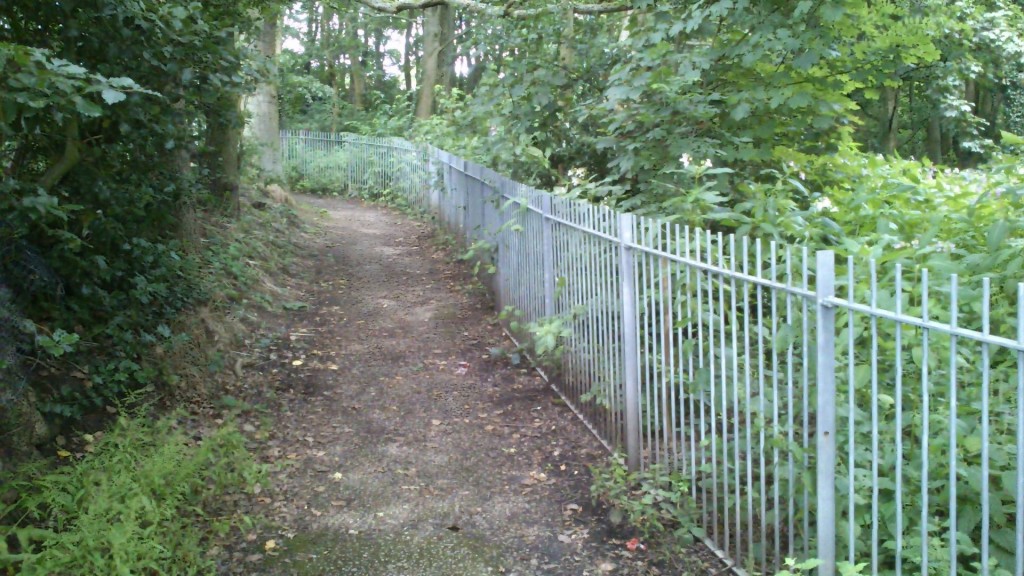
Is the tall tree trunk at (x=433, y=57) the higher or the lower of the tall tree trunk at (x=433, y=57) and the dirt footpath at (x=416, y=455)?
the higher

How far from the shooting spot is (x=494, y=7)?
1249cm

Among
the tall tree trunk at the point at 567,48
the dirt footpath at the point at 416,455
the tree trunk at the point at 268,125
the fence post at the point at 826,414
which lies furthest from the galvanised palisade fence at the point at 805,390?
the tree trunk at the point at 268,125

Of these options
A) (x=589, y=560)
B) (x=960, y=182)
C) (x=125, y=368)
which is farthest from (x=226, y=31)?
(x=960, y=182)

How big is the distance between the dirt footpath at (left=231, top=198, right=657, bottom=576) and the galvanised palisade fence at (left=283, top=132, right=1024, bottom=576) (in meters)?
0.55

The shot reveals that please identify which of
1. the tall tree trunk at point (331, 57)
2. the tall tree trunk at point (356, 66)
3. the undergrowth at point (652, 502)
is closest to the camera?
the undergrowth at point (652, 502)

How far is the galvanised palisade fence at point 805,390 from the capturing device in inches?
127

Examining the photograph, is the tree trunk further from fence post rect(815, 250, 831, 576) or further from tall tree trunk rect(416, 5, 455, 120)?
fence post rect(815, 250, 831, 576)

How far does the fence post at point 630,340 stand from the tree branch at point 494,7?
4317 mm

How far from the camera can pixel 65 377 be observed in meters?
5.92

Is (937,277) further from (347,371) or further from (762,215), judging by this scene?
(347,371)

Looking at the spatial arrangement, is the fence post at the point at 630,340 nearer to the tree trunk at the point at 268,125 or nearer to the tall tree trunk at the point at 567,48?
the tall tree trunk at the point at 567,48

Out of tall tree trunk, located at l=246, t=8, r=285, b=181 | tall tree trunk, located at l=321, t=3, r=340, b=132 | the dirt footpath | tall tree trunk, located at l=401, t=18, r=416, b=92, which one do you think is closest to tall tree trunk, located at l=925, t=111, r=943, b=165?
tall tree trunk, located at l=246, t=8, r=285, b=181

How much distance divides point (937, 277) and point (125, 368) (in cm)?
528

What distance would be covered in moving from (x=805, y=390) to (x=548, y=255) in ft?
12.7
